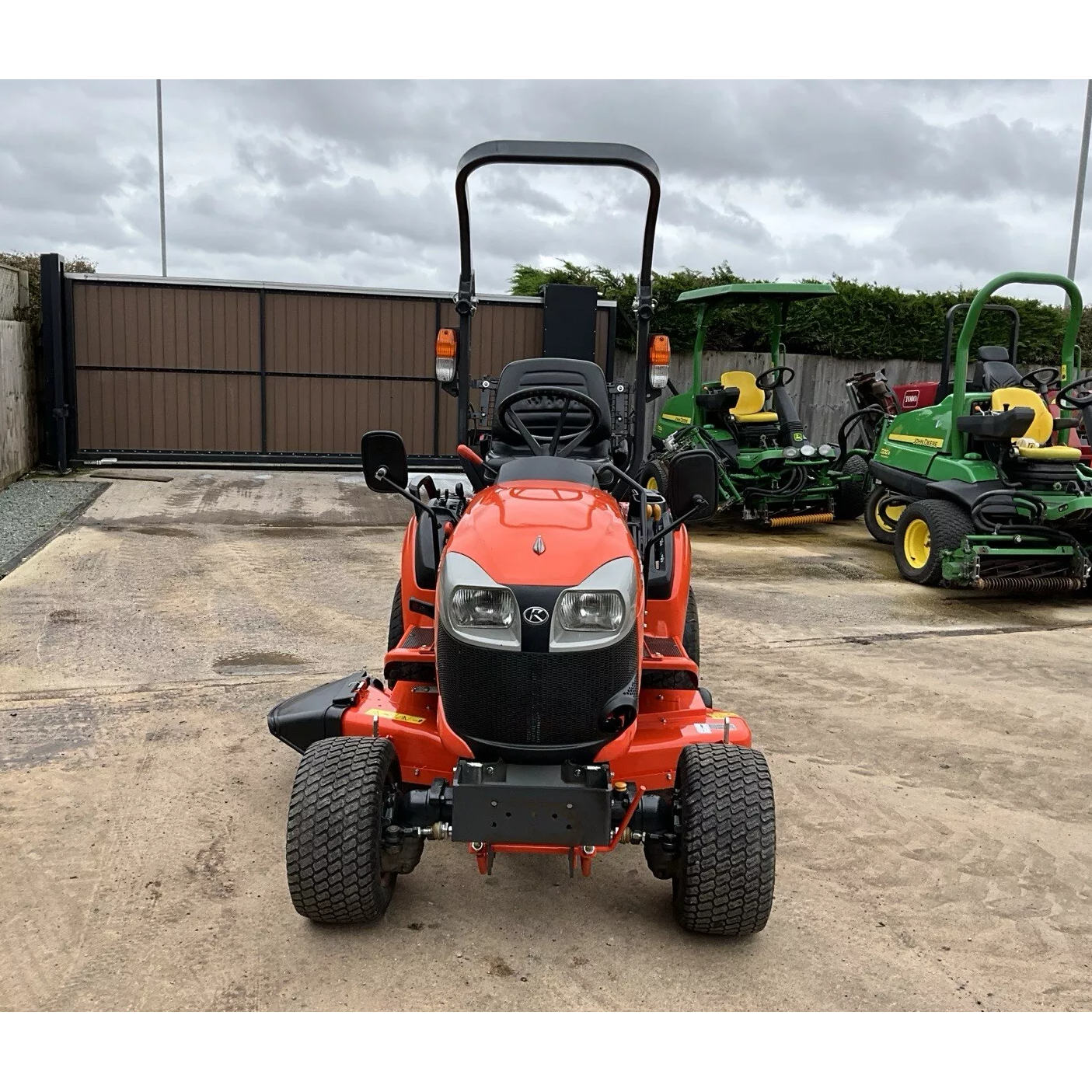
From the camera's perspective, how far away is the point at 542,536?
9.20ft

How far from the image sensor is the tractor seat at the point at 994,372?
338 inches

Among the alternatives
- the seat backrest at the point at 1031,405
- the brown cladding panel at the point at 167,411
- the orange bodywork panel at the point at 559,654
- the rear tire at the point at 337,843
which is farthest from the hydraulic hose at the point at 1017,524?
the brown cladding panel at the point at 167,411

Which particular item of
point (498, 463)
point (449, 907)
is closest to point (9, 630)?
point (498, 463)

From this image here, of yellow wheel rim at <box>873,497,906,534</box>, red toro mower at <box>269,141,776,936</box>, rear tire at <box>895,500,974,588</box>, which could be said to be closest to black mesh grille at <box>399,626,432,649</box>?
red toro mower at <box>269,141,776,936</box>

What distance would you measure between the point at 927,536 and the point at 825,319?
705 cm

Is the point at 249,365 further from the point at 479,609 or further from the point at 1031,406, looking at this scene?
the point at 479,609

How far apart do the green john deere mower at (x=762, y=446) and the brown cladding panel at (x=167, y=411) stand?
17.9ft

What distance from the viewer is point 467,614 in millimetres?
2738

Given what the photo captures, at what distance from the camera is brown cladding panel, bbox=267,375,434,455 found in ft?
42.8

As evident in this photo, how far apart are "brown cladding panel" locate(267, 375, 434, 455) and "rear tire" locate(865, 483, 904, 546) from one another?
5.99 meters

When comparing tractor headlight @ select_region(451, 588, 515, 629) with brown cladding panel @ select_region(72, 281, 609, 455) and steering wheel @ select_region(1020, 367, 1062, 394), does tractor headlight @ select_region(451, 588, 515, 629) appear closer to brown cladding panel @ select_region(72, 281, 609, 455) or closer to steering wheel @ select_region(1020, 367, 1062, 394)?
steering wheel @ select_region(1020, 367, 1062, 394)

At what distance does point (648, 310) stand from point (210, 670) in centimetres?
277

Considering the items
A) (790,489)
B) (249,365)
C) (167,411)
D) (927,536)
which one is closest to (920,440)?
(927,536)

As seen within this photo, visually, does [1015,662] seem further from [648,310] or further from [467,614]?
[467,614]
